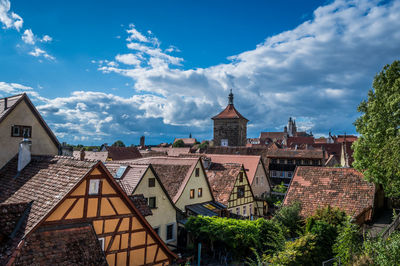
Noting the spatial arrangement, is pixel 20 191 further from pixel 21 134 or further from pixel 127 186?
pixel 127 186

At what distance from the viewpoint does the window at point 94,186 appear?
1112 centimetres

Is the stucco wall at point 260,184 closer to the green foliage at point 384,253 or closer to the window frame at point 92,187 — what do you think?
the green foliage at point 384,253

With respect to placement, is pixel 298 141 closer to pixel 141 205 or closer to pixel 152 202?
pixel 152 202

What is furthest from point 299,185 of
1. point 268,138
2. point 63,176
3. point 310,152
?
point 268,138

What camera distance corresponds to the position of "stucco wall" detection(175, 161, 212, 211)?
23172 mm

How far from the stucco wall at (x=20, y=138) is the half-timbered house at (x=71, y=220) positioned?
2.04 meters

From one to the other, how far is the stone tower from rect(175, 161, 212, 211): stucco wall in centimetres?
3818

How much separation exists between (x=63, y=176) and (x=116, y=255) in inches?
144

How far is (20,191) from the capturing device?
12242 millimetres

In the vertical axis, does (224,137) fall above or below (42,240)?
above

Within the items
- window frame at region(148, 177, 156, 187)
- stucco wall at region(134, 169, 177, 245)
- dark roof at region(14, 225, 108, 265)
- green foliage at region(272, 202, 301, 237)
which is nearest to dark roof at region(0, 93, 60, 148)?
stucco wall at region(134, 169, 177, 245)

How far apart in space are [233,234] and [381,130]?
1285 cm

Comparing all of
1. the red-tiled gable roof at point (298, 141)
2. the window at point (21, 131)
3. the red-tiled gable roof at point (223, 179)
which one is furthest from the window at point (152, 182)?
the red-tiled gable roof at point (298, 141)

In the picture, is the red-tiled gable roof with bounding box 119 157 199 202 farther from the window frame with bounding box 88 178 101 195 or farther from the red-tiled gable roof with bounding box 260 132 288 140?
the red-tiled gable roof with bounding box 260 132 288 140
